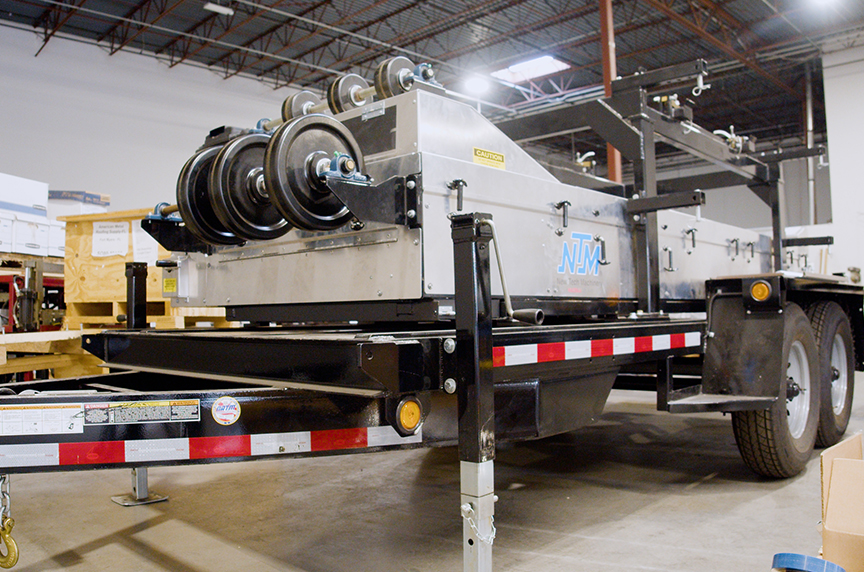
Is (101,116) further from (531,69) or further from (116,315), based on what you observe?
(116,315)

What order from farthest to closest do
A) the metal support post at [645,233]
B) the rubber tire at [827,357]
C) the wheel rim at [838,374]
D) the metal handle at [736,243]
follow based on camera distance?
1. the metal handle at [736,243]
2. the wheel rim at [838,374]
3. the rubber tire at [827,357]
4. the metal support post at [645,233]

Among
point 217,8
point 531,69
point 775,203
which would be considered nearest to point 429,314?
point 775,203

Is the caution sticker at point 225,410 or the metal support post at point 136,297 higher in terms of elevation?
the metal support post at point 136,297

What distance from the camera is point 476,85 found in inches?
646

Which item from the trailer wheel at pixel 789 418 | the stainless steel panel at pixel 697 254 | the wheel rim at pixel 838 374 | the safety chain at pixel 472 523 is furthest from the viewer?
the wheel rim at pixel 838 374

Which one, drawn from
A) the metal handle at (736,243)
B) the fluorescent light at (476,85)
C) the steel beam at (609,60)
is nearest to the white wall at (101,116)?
the fluorescent light at (476,85)

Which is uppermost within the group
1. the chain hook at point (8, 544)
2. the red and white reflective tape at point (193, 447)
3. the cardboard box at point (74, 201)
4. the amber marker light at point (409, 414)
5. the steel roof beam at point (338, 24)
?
the steel roof beam at point (338, 24)

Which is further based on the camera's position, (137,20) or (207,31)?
(207,31)

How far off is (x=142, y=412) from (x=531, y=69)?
15434 mm

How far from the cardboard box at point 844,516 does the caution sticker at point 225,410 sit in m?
1.73

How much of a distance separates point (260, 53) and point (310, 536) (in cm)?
1325

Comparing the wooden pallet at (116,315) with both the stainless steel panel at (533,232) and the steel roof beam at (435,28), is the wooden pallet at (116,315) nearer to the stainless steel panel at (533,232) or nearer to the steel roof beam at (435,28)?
the stainless steel panel at (533,232)

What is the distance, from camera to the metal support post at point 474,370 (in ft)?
6.46

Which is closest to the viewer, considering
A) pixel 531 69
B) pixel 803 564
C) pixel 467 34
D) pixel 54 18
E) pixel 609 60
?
pixel 803 564
